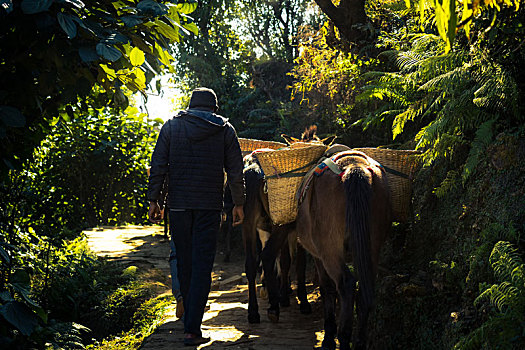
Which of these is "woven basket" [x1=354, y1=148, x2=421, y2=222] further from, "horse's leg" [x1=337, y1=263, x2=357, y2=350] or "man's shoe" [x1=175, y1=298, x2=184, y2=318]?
"man's shoe" [x1=175, y1=298, x2=184, y2=318]

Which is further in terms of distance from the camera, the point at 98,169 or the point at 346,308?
the point at 98,169

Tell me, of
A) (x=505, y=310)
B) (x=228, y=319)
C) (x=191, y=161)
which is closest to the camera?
(x=505, y=310)

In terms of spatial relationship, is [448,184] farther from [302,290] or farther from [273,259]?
[302,290]

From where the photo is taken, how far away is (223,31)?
61.1 ft

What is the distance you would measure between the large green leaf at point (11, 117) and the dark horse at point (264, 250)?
3.46 meters

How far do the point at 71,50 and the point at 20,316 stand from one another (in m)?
2.00

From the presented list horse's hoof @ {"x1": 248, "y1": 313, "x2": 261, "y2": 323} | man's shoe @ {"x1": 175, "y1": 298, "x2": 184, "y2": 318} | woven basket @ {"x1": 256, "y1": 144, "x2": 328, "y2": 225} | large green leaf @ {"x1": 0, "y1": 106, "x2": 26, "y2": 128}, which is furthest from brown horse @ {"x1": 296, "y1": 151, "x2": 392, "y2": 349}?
large green leaf @ {"x1": 0, "y1": 106, "x2": 26, "y2": 128}

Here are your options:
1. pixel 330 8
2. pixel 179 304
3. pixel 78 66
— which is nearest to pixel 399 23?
pixel 330 8

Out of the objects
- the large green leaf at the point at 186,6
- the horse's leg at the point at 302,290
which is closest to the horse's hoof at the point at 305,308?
the horse's leg at the point at 302,290

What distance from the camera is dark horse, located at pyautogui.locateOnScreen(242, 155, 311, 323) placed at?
6.56 m

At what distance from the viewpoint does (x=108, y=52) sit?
356 cm

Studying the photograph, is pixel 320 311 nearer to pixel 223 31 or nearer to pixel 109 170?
pixel 109 170

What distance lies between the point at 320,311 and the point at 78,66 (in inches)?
176

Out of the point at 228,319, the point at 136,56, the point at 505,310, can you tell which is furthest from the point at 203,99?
the point at 505,310
